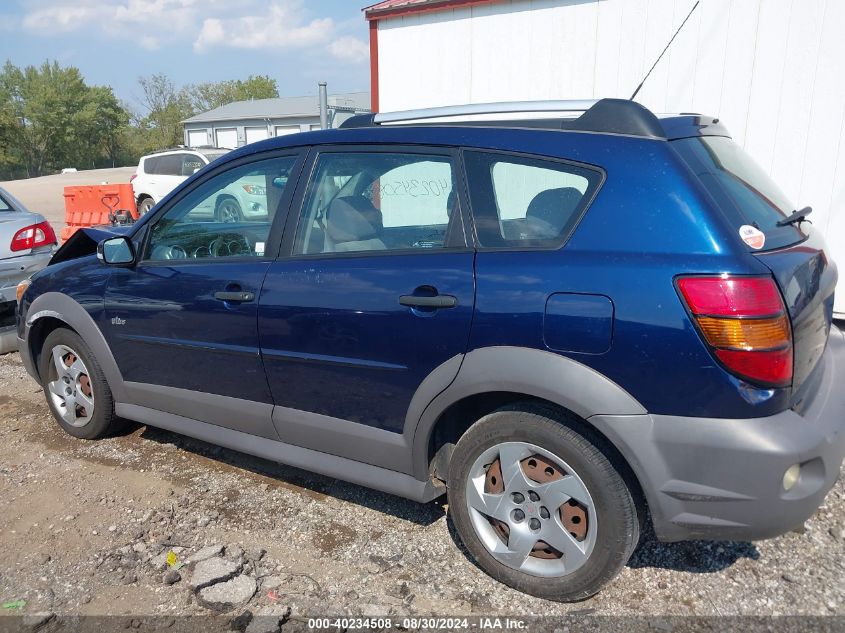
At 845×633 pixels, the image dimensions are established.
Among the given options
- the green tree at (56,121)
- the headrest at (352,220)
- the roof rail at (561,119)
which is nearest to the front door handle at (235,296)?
the headrest at (352,220)

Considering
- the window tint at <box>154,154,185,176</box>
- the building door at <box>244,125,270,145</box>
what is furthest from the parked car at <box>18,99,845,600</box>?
the building door at <box>244,125,270,145</box>

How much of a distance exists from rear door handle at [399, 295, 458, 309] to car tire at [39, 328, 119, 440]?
2200mm

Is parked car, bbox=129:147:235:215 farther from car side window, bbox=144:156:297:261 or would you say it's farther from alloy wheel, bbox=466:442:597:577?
alloy wheel, bbox=466:442:597:577

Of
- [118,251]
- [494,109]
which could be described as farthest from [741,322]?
[118,251]

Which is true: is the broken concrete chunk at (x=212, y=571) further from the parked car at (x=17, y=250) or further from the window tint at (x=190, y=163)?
the window tint at (x=190, y=163)

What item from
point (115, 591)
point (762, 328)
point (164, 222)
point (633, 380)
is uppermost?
point (164, 222)

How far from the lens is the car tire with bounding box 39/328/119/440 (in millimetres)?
3857

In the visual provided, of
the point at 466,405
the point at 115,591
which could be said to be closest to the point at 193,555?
the point at 115,591

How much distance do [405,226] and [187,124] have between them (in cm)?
4691

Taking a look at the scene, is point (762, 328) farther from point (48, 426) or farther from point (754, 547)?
point (48, 426)

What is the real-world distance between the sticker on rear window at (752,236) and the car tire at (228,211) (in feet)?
8.18

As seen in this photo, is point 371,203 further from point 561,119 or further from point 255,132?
point 255,132

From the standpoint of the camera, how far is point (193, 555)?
2.90 metres

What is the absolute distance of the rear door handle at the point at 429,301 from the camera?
2.48 m
